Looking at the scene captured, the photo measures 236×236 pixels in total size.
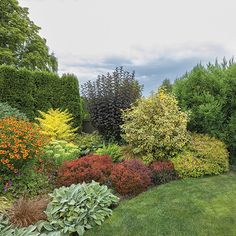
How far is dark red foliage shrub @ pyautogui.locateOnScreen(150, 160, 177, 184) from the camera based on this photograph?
637 centimetres

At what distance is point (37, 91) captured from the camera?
38.1 feet

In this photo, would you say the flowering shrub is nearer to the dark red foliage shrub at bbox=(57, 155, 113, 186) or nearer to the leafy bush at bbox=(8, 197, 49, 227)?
the dark red foliage shrub at bbox=(57, 155, 113, 186)

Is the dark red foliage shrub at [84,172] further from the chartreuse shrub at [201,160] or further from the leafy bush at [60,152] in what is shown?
the chartreuse shrub at [201,160]

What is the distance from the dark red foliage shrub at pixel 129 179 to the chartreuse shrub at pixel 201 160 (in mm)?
1020

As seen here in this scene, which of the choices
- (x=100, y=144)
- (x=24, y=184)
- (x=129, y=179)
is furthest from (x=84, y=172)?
(x=100, y=144)

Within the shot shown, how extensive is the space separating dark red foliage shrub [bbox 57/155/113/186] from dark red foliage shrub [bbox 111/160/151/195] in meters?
0.22

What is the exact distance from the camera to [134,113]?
7.80m

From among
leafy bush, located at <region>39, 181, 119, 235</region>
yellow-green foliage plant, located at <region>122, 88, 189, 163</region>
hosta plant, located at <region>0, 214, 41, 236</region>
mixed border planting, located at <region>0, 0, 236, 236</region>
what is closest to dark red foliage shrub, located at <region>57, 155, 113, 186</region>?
mixed border planting, located at <region>0, 0, 236, 236</region>

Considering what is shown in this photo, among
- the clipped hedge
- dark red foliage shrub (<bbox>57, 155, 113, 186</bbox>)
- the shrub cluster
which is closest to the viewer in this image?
dark red foliage shrub (<bbox>57, 155, 113, 186</bbox>)

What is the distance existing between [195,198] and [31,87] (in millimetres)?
7798

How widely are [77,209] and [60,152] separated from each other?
328 cm

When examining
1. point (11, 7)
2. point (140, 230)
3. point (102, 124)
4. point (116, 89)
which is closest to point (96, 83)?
point (116, 89)

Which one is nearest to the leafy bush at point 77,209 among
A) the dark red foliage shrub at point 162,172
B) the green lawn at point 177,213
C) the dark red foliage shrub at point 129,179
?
the green lawn at point 177,213

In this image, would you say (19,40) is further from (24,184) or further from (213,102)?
(24,184)
